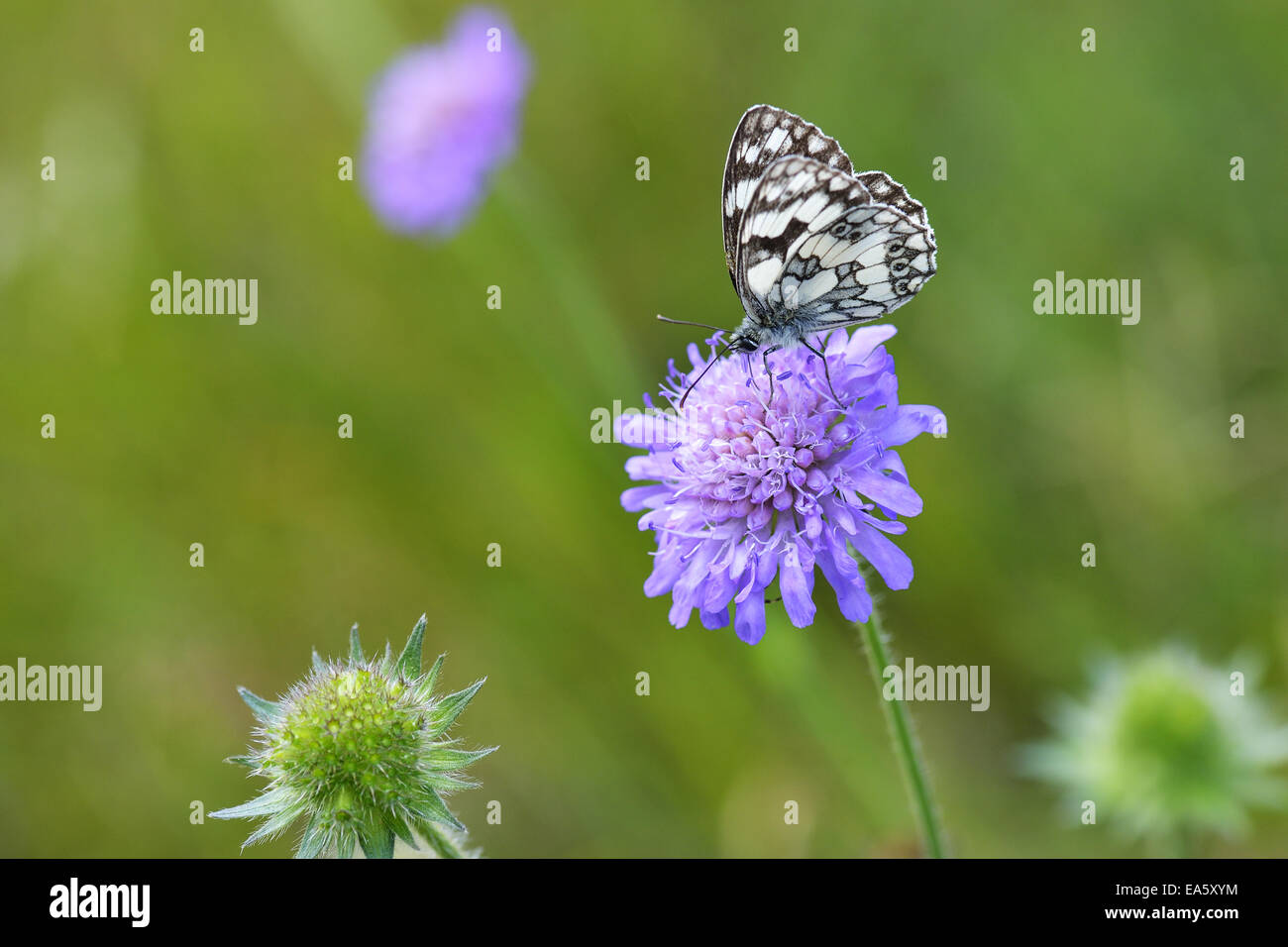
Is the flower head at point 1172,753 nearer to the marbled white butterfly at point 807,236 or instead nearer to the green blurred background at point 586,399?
the green blurred background at point 586,399

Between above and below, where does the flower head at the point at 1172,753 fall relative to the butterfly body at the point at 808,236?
below

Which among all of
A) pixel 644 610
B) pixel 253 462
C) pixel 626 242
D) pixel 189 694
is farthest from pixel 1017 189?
pixel 189 694

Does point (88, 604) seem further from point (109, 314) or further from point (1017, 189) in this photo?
point (1017, 189)

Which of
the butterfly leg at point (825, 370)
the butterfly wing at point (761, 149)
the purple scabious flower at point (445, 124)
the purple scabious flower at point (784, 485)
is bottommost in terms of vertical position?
the purple scabious flower at point (784, 485)

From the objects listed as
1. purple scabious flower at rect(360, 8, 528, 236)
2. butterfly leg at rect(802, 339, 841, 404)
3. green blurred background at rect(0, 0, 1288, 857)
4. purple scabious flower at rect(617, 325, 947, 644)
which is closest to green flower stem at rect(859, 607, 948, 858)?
purple scabious flower at rect(617, 325, 947, 644)

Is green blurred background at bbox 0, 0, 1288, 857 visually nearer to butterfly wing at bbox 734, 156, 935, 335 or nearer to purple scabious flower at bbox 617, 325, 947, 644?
purple scabious flower at bbox 617, 325, 947, 644

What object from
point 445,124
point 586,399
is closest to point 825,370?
point 586,399

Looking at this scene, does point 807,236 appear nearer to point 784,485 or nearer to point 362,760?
point 784,485

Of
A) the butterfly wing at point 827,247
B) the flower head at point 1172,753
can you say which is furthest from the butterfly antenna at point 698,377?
the flower head at point 1172,753
